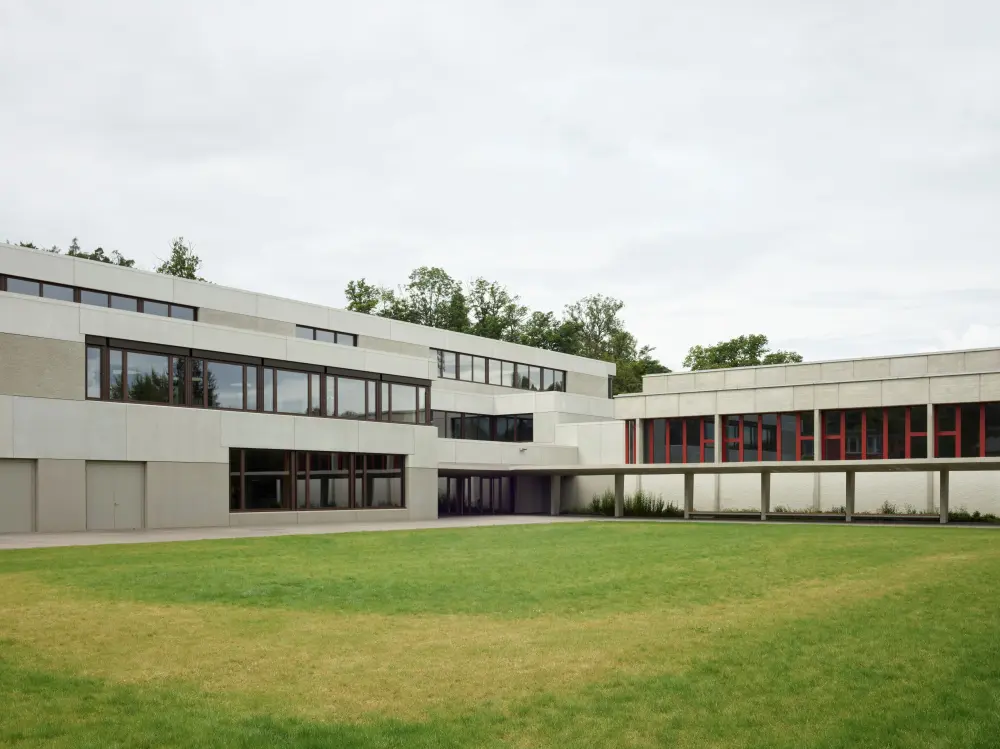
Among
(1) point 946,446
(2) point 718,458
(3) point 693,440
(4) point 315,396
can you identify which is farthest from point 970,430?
(4) point 315,396

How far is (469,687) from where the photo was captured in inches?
360

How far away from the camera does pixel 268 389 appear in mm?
37719

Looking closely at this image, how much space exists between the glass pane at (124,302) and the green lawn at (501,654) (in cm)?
2033

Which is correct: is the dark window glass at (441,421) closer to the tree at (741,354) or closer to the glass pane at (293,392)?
the glass pane at (293,392)

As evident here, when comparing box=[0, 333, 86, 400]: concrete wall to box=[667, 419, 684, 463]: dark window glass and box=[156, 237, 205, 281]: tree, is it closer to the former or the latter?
box=[667, 419, 684, 463]: dark window glass

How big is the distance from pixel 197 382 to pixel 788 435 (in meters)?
25.9

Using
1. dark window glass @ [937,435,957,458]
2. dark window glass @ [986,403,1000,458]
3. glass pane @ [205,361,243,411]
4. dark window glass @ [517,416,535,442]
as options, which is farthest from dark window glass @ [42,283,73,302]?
dark window glass @ [986,403,1000,458]

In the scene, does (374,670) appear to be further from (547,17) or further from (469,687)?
(547,17)

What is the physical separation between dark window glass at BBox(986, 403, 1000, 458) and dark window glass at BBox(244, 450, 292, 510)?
90.5 ft

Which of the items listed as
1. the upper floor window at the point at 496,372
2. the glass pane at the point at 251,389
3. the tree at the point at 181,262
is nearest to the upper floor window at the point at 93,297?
the glass pane at the point at 251,389

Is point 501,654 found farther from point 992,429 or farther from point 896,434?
point 896,434

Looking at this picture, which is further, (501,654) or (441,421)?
(441,421)

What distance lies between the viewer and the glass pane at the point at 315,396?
39344 millimetres

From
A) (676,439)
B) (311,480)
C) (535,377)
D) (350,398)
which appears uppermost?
(535,377)
